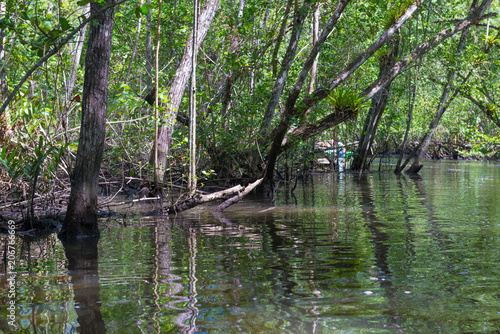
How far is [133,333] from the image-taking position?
9.95ft

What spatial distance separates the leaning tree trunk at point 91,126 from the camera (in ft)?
20.1

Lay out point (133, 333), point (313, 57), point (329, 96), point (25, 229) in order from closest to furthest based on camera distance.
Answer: point (133, 333) < point (25, 229) < point (313, 57) < point (329, 96)

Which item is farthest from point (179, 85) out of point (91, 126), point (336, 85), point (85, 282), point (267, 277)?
point (267, 277)

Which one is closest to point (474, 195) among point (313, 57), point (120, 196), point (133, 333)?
point (313, 57)

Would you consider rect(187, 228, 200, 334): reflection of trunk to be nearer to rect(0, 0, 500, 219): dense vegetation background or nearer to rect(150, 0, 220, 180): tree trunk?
rect(0, 0, 500, 219): dense vegetation background

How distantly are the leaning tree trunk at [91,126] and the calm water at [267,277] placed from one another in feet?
1.60

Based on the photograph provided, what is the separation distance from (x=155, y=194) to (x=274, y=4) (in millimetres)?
5507

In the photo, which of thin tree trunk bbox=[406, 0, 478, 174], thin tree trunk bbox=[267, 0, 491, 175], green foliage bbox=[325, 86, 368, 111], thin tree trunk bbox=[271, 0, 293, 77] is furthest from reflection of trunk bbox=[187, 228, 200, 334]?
thin tree trunk bbox=[406, 0, 478, 174]

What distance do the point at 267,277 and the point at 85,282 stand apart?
1506mm

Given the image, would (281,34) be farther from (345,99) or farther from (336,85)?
(345,99)

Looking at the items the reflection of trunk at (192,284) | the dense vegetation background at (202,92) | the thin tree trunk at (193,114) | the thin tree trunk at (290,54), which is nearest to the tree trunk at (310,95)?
the dense vegetation background at (202,92)

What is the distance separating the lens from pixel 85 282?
4.23 meters

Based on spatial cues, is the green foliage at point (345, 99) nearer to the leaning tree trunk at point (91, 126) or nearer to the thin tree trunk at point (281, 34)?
the thin tree trunk at point (281, 34)

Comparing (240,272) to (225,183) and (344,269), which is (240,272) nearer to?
(344,269)
